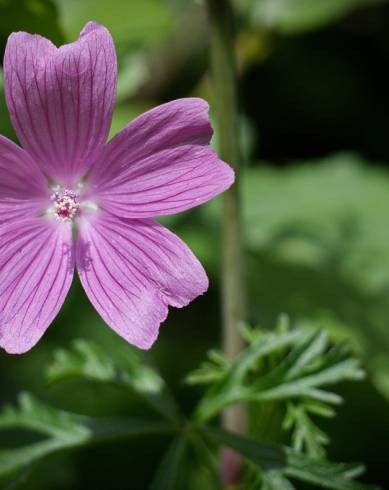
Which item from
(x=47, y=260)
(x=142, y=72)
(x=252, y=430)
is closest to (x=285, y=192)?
(x=142, y=72)

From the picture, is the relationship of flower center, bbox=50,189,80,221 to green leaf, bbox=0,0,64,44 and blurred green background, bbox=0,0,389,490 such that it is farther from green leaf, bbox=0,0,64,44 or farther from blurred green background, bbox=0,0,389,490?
green leaf, bbox=0,0,64,44

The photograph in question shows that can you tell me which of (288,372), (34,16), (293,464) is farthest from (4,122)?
(293,464)

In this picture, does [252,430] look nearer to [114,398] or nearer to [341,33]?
[114,398]

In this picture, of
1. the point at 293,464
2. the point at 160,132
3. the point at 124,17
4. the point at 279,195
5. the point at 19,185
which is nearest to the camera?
the point at 160,132

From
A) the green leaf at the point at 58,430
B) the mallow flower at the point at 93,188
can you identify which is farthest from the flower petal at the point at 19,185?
the green leaf at the point at 58,430

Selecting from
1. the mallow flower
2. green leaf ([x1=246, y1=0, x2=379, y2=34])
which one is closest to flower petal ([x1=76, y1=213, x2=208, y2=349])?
the mallow flower

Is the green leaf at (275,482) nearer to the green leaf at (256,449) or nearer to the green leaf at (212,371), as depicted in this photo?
the green leaf at (256,449)

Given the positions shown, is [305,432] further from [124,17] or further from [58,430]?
[124,17]
